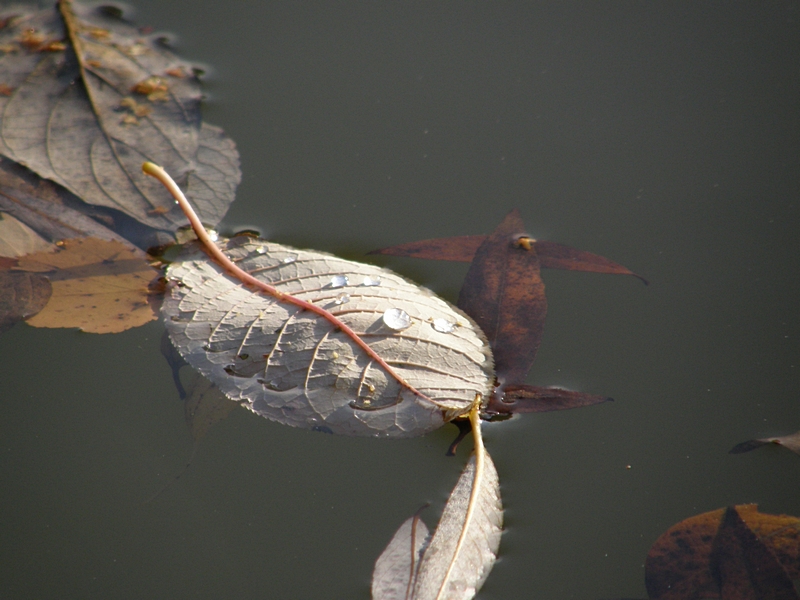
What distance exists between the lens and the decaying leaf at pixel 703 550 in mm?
1239

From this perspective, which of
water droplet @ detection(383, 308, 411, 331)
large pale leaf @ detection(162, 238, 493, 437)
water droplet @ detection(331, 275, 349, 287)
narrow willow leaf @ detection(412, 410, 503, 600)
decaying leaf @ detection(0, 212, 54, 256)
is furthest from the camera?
decaying leaf @ detection(0, 212, 54, 256)

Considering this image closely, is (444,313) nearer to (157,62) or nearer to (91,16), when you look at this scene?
(157,62)

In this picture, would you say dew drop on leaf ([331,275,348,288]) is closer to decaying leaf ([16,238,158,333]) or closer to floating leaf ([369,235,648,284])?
floating leaf ([369,235,648,284])

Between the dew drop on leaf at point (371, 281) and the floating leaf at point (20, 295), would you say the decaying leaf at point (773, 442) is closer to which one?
the dew drop on leaf at point (371, 281)

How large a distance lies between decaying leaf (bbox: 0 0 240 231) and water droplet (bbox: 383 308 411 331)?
2.30ft

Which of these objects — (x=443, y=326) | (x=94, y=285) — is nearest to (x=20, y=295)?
(x=94, y=285)

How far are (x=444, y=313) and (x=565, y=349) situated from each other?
0.34 meters

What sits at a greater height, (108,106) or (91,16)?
(91,16)

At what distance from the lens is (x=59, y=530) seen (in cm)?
136

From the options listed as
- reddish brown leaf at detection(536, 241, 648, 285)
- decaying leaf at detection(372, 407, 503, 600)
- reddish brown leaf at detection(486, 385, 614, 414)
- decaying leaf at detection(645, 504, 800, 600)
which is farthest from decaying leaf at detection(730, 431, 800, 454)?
decaying leaf at detection(372, 407, 503, 600)

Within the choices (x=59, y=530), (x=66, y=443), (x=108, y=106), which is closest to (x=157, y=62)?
(x=108, y=106)

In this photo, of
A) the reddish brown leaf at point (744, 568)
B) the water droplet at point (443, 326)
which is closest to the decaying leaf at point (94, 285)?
the water droplet at point (443, 326)

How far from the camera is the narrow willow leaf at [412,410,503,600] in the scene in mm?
1179

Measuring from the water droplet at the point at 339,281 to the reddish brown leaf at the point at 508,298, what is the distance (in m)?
0.31
